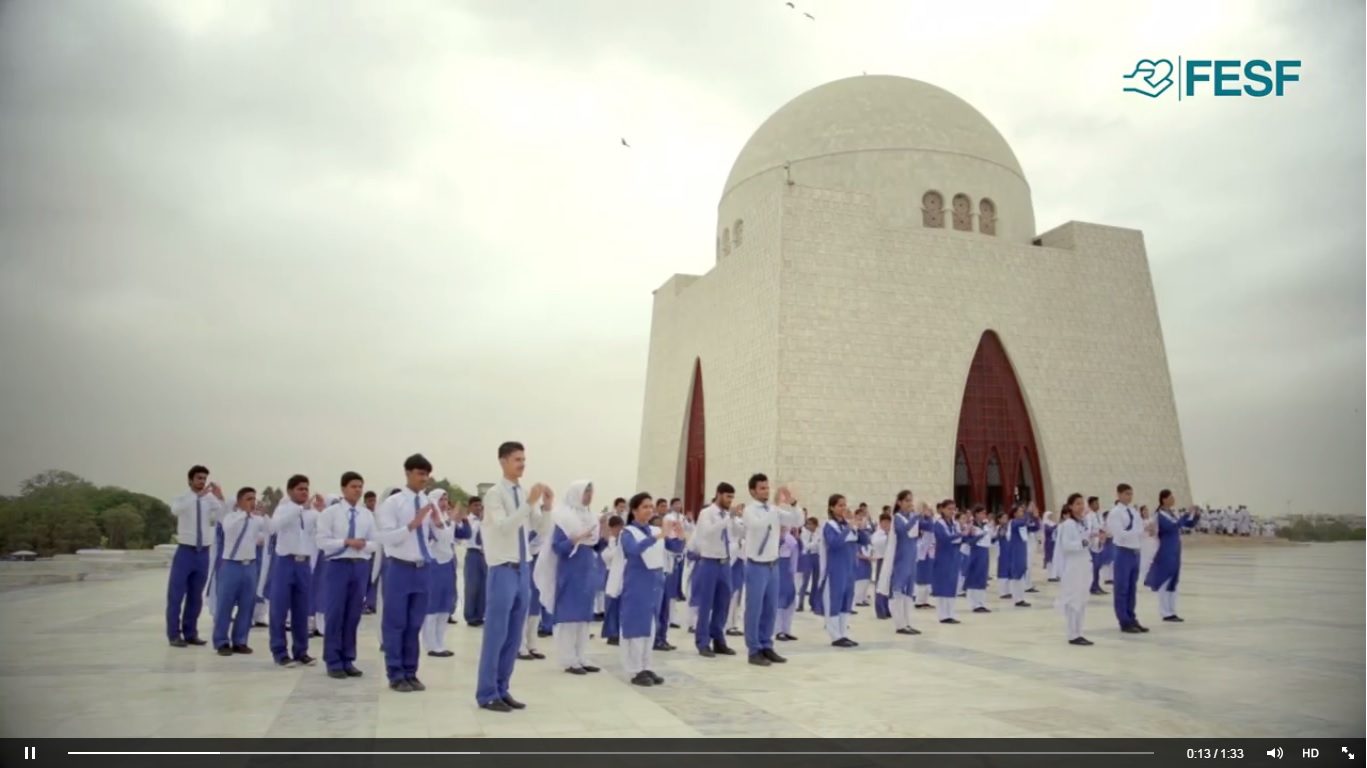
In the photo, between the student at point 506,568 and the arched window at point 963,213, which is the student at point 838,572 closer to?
the student at point 506,568

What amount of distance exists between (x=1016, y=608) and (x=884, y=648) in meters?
5.06

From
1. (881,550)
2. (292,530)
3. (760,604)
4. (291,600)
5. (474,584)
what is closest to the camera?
(292,530)

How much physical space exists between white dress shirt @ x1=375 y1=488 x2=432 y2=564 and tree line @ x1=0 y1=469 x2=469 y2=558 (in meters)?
4.62

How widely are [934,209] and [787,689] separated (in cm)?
2150

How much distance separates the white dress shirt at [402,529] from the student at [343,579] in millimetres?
341

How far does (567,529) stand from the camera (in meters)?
6.81

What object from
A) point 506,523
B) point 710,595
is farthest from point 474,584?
point 506,523

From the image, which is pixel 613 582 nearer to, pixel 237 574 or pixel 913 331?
pixel 237 574

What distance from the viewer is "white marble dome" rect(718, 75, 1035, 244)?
83.8 feet

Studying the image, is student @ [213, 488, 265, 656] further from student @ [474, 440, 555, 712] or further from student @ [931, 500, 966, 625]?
student @ [931, 500, 966, 625]

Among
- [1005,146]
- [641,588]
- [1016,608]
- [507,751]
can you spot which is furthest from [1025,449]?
[507,751]

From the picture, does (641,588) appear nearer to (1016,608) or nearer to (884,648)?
(884,648)

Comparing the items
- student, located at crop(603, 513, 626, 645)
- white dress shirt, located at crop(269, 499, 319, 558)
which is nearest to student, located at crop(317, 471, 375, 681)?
white dress shirt, located at crop(269, 499, 319, 558)

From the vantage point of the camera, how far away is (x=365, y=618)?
443 inches
